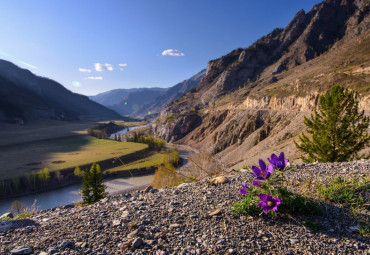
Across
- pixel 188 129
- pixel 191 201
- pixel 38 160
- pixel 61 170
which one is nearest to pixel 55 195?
pixel 61 170

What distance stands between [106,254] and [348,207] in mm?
5082

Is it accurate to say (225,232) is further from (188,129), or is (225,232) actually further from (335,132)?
(188,129)

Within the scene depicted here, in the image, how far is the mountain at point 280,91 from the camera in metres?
63.2

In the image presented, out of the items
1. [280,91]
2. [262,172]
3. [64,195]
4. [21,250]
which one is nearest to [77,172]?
[64,195]

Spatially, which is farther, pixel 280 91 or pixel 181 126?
pixel 181 126

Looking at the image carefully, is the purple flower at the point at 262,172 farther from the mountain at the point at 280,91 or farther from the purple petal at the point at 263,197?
the mountain at the point at 280,91

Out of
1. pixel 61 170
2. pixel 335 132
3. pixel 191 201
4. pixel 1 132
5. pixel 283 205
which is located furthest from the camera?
pixel 1 132

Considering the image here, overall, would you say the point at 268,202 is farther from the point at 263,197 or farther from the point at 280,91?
the point at 280,91

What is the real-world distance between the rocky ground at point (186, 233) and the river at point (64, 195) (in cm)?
4862

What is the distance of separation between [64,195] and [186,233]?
68975 mm

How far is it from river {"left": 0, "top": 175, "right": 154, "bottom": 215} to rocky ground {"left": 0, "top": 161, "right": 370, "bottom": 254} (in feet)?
160

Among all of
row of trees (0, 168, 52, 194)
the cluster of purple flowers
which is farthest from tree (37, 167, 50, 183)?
the cluster of purple flowers

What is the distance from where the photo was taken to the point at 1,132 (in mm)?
156000

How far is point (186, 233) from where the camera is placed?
4.04 m
